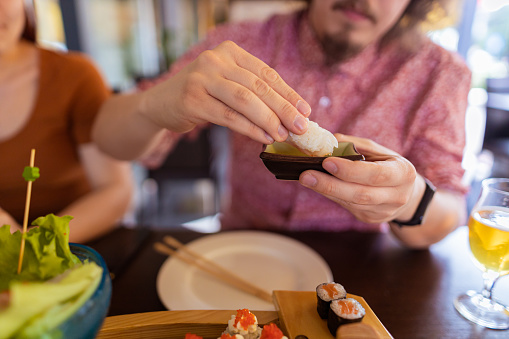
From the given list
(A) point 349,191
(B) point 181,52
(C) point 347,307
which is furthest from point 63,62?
(B) point 181,52

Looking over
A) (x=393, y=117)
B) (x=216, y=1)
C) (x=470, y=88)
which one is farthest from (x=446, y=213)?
(x=216, y=1)

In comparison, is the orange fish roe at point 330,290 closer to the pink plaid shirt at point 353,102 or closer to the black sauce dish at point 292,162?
the black sauce dish at point 292,162

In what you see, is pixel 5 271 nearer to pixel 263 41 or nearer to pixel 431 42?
pixel 263 41

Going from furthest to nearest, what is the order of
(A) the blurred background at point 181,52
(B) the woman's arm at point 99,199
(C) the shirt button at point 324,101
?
(A) the blurred background at point 181,52 → (C) the shirt button at point 324,101 → (B) the woman's arm at point 99,199

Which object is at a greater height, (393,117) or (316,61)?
(316,61)

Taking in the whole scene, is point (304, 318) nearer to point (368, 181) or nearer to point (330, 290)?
point (330, 290)

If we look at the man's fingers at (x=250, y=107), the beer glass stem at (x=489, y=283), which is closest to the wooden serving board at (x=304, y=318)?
the man's fingers at (x=250, y=107)

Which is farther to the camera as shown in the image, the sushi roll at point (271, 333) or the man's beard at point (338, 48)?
the man's beard at point (338, 48)
